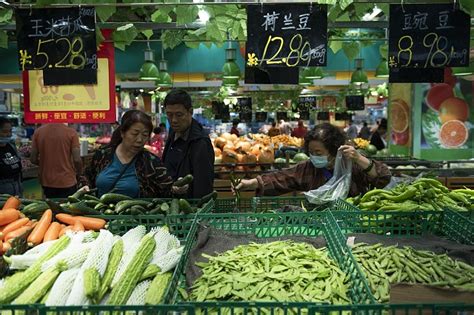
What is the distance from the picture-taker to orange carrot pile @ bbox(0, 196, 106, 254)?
2.86 m

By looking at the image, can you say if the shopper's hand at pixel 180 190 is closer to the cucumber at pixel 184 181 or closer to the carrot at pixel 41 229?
the cucumber at pixel 184 181

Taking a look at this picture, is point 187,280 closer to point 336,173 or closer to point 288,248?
point 288,248

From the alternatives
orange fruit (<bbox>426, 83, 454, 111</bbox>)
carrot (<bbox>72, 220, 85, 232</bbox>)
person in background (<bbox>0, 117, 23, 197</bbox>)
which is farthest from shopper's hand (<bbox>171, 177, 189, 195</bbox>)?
orange fruit (<bbox>426, 83, 454, 111</bbox>)

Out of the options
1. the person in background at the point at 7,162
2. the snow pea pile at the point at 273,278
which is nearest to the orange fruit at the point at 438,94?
the person in background at the point at 7,162

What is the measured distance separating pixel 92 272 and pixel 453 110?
9.95 meters

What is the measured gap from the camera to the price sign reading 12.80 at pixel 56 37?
3.94m

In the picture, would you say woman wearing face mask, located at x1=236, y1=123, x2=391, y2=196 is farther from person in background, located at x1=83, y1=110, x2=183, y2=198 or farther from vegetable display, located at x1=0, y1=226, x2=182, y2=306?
vegetable display, located at x1=0, y1=226, x2=182, y2=306

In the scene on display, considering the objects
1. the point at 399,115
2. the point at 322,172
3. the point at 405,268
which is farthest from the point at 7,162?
the point at 399,115

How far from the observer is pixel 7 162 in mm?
6844

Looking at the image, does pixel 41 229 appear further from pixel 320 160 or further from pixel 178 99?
pixel 320 160

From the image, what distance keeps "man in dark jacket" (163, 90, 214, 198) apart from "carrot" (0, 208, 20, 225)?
1485 mm

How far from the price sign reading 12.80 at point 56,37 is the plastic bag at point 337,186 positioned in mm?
2240

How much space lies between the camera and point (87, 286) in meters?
2.04

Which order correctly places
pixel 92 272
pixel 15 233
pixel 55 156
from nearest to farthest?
pixel 92 272, pixel 15 233, pixel 55 156
